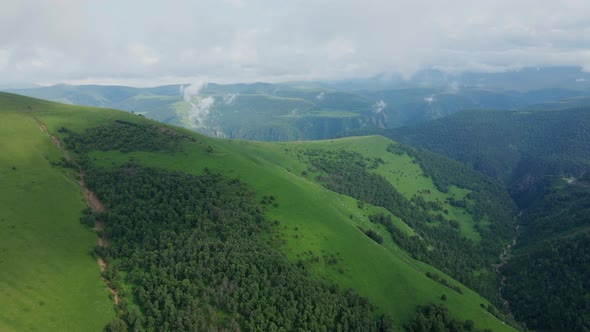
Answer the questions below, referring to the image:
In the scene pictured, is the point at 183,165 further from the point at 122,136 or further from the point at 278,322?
the point at 278,322

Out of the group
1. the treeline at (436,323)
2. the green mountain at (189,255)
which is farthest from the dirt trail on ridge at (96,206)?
the treeline at (436,323)

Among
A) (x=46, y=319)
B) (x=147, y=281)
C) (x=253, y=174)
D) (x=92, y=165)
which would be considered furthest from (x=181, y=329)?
(x=92, y=165)

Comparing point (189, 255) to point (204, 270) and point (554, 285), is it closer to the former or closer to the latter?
point (204, 270)

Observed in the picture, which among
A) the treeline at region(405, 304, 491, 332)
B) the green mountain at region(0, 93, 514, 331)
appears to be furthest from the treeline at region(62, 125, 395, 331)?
the treeline at region(405, 304, 491, 332)

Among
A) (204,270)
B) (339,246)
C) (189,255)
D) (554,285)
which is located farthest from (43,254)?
(554,285)

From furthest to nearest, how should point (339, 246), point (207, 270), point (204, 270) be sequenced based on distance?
point (339, 246) → point (204, 270) → point (207, 270)

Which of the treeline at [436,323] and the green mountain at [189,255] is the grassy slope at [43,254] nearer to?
the green mountain at [189,255]

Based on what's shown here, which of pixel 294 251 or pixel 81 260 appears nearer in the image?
pixel 81 260
